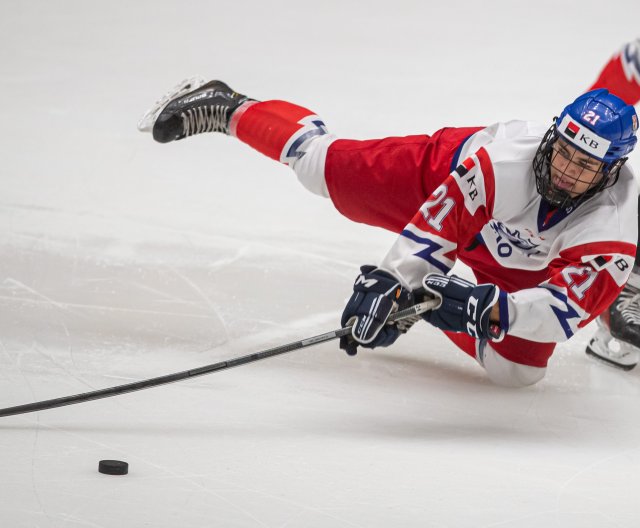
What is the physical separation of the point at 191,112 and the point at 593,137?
1.67 metres

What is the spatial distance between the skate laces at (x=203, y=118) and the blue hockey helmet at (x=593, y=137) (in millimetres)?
1426

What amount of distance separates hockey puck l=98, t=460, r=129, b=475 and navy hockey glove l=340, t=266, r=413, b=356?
800mm

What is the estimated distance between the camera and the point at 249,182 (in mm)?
4762

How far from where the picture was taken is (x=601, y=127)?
2.67 m

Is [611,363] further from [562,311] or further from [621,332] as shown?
[562,311]

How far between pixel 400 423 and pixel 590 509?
25.3 inches

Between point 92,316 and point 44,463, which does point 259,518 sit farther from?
point 92,316

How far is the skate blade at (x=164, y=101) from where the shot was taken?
3.87 metres

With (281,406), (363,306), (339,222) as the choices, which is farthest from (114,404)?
(339,222)

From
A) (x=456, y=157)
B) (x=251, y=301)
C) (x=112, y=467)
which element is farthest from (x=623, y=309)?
(x=112, y=467)

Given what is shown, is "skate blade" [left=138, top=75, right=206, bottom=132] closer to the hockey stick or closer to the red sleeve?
the red sleeve

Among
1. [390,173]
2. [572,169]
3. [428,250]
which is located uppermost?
[572,169]

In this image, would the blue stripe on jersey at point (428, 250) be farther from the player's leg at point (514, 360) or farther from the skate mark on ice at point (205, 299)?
the skate mark on ice at point (205, 299)

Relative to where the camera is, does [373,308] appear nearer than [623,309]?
Yes
